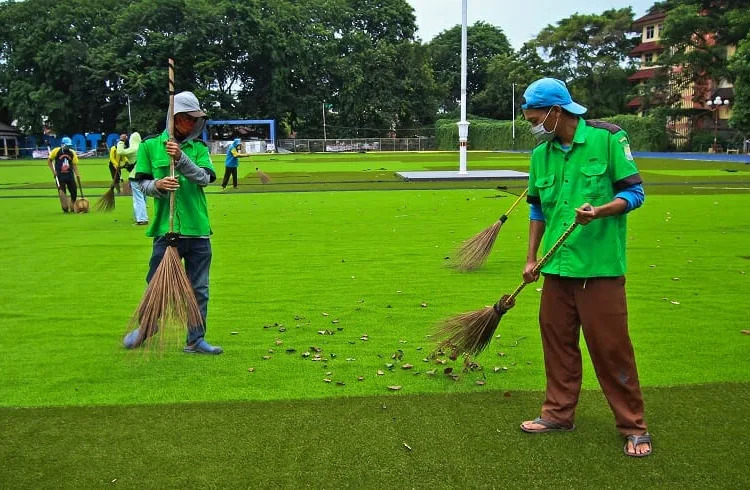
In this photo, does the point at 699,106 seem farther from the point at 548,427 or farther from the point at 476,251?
the point at 548,427

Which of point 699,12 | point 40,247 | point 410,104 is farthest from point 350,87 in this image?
point 40,247

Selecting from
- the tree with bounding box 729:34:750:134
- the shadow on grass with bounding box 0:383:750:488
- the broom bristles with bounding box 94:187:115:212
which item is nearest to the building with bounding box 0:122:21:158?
the broom bristles with bounding box 94:187:115:212

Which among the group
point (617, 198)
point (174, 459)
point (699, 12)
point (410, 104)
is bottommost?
point (174, 459)

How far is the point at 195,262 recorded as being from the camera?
5543 mm

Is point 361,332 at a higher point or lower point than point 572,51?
lower

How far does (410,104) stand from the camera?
74688 millimetres

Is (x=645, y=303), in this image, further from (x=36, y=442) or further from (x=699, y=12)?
(x=699, y=12)

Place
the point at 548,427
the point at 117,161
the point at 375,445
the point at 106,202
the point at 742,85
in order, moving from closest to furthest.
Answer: the point at 375,445, the point at 548,427, the point at 106,202, the point at 117,161, the point at 742,85

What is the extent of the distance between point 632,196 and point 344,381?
93.7 inches

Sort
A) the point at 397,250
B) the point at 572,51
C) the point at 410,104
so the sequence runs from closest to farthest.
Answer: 1. the point at 397,250
2. the point at 572,51
3. the point at 410,104

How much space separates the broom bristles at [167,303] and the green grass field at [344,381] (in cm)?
36

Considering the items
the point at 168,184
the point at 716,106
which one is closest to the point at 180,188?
the point at 168,184

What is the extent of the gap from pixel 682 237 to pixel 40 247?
10216 mm

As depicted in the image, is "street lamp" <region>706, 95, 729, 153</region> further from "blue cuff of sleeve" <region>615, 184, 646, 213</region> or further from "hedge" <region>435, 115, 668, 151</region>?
"blue cuff of sleeve" <region>615, 184, 646, 213</region>
